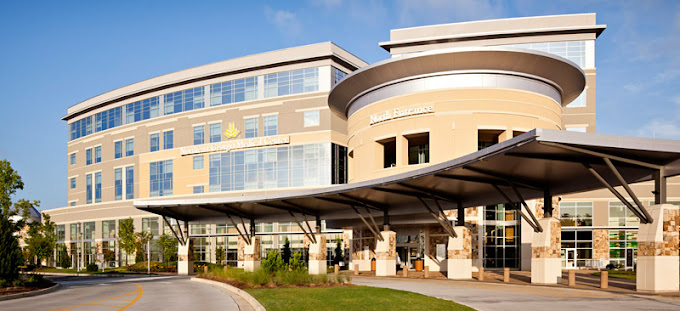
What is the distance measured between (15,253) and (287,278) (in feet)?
45.7

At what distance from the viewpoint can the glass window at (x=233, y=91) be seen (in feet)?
245

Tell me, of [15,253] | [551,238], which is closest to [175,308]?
[15,253]

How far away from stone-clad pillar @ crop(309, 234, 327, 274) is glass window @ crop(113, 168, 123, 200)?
167 feet

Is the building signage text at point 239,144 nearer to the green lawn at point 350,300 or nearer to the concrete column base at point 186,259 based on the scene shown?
the concrete column base at point 186,259

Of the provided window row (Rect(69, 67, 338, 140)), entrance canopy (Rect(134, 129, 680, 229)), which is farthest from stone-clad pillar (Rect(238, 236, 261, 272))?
window row (Rect(69, 67, 338, 140))

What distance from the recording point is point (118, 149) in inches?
3472

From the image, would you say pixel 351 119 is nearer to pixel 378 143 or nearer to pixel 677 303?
pixel 378 143

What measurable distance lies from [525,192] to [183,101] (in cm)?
5885

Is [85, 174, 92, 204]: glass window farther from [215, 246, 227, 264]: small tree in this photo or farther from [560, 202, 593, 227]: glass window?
[560, 202, 593, 227]: glass window

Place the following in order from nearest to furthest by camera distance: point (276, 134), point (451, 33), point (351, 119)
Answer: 1. point (351, 119)
2. point (451, 33)
3. point (276, 134)

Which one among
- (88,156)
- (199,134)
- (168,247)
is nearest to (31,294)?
(168,247)

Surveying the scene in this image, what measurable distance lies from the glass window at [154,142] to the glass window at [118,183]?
24.6 feet

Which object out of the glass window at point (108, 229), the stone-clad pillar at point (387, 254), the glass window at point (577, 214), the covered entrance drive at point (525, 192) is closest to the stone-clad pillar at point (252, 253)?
the covered entrance drive at point (525, 192)

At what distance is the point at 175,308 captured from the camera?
19.7m
